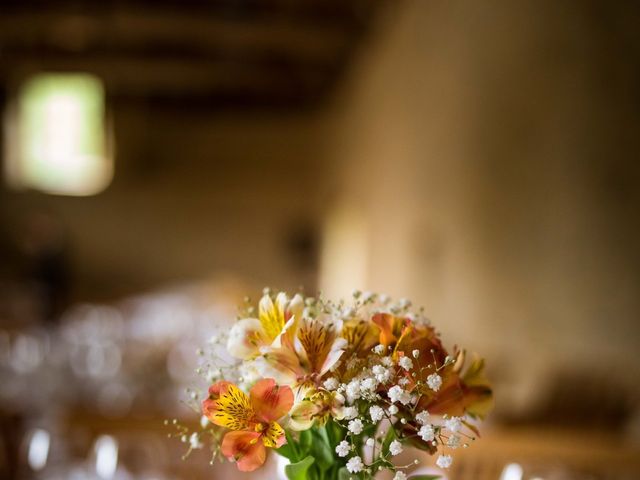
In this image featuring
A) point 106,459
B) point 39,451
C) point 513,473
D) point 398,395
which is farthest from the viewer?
point 39,451

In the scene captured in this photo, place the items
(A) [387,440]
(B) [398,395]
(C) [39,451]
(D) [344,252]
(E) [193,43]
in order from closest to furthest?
(B) [398,395] < (A) [387,440] < (C) [39,451] < (E) [193,43] < (D) [344,252]

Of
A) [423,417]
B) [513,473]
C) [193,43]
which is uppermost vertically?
[193,43]

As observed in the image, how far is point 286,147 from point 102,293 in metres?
3.94

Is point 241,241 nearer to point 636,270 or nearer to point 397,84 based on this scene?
point 397,84

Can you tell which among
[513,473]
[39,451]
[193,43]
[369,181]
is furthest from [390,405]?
[193,43]

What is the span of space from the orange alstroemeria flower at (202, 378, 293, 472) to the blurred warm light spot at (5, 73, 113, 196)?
13.3m

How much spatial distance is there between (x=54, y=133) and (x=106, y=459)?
12966 mm

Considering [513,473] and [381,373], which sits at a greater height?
[381,373]

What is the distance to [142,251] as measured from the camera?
1470 centimetres

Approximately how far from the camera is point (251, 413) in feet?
4.26

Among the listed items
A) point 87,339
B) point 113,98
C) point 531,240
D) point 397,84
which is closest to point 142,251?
point 113,98

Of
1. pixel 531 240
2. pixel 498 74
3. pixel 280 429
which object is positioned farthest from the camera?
pixel 498 74

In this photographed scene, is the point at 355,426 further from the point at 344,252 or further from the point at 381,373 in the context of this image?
the point at 344,252

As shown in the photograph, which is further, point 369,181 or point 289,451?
point 369,181
